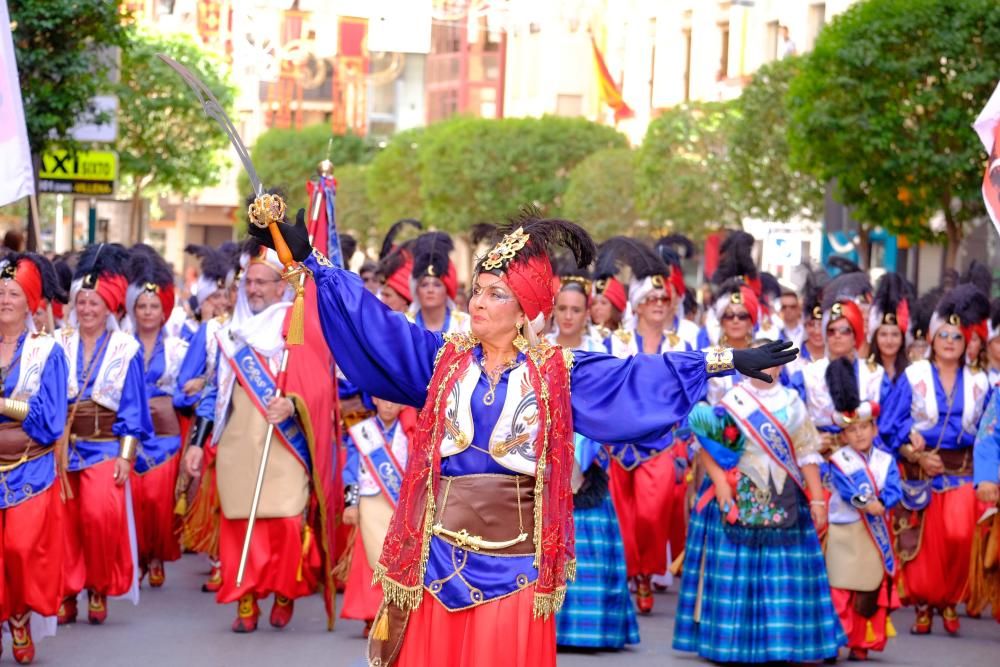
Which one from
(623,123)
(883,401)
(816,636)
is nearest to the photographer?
(816,636)

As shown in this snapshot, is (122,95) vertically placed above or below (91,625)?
above

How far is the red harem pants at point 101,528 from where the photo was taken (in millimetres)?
10977

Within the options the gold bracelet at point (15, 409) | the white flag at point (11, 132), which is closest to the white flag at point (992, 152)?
the gold bracelet at point (15, 409)

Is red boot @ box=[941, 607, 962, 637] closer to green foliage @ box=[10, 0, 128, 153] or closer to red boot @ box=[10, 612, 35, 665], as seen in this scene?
red boot @ box=[10, 612, 35, 665]

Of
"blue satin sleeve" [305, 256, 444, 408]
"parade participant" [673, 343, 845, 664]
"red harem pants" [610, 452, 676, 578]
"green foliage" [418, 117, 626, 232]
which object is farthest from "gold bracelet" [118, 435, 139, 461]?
"green foliage" [418, 117, 626, 232]

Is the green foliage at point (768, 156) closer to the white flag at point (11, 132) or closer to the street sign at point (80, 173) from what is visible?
the street sign at point (80, 173)

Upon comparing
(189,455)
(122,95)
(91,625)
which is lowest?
(91,625)

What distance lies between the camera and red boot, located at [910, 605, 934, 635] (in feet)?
40.3

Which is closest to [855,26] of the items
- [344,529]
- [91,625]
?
[344,529]

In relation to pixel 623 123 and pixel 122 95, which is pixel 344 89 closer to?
pixel 623 123

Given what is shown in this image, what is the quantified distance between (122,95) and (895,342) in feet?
59.5

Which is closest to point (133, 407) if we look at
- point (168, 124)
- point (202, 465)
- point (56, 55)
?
point (202, 465)

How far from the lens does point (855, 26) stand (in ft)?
85.6

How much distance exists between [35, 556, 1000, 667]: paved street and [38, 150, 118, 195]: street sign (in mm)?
9141
